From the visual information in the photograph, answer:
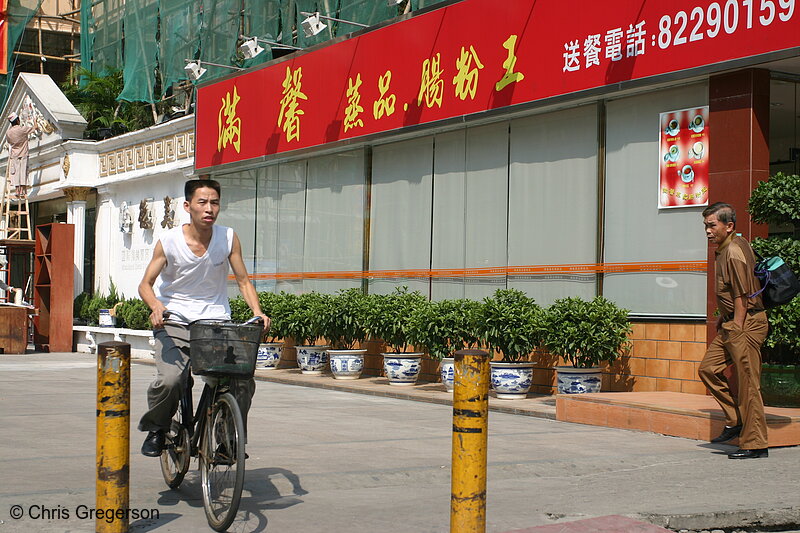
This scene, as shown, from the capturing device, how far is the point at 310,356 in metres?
16.9

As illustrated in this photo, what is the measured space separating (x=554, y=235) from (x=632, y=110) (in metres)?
1.99

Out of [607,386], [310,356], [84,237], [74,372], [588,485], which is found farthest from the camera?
[84,237]

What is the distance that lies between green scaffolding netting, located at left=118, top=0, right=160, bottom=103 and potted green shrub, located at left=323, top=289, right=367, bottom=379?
543 inches

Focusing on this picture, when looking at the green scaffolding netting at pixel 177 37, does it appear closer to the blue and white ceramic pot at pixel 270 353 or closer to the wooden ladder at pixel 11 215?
the wooden ladder at pixel 11 215

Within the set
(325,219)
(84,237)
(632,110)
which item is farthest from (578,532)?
(84,237)

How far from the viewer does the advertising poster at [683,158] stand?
11844 millimetres

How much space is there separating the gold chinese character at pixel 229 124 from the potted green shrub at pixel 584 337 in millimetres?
10224

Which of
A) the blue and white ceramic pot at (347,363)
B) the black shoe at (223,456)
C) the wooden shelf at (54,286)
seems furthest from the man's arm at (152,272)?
the wooden shelf at (54,286)

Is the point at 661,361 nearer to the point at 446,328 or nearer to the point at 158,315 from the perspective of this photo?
the point at 446,328

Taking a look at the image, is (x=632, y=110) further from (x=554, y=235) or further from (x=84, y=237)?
(x=84, y=237)

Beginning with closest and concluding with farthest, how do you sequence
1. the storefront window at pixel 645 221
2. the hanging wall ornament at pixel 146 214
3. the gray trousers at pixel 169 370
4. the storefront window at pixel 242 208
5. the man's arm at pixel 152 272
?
the gray trousers at pixel 169 370
the man's arm at pixel 152 272
the storefront window at pixel 645 221
the storefront window at pixel 242 208
the hanging wall ornament at pixel 146 214

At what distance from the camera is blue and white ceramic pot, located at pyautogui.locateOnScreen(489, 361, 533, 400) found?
12883 millimetres

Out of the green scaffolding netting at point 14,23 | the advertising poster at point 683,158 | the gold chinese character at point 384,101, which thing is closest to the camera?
the advertising poster at point 683,158

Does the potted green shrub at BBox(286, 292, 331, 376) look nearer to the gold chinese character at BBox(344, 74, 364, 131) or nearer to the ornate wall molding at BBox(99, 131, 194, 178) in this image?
the gold chinese character at BBox(344, 74, 364, 131)
